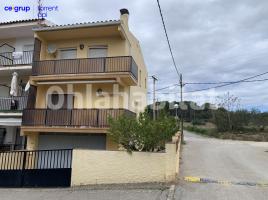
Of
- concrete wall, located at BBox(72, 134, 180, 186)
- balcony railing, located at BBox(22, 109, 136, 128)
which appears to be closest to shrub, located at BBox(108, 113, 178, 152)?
concrete wall, located at BBox(72, 134, 180, 186)

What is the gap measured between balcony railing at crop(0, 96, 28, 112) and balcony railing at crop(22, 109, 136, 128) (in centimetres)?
184

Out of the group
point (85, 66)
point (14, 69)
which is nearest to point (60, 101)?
point (85, 66)

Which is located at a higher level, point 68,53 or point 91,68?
point 68,53

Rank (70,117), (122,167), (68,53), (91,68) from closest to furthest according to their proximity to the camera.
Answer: (122,167)
(70,117)
(91,68)
(68,53)

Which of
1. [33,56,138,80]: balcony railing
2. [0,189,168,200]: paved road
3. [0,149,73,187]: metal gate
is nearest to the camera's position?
[0,189,168,200]: paved road

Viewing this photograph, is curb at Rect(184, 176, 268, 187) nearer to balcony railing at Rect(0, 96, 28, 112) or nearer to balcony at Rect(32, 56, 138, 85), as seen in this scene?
balcony at Rect(32, 56, 138, 85)

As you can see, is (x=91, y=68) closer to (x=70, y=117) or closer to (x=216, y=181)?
(x=70, y=117)

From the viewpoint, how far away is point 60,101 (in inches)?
682

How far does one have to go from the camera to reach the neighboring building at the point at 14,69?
17.4 metres

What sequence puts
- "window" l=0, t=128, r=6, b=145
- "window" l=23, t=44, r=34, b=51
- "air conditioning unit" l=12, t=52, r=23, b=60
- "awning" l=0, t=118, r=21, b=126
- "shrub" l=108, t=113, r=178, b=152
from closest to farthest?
"shrub" l=108, t=113, r=178, b=152 < "awning" l=0, t=118, r=21, b=126 < "air conditioning unit" l=12, t=52, r=23, b=60 < "window" l=0, t=128, r=6, b=145 < "window" l=23, t=44, r=34, b=51

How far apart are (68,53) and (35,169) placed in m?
8.55

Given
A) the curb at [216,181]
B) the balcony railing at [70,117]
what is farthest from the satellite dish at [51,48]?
the curb at [216,181]

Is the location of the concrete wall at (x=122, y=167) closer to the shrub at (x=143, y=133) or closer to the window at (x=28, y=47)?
the shrub at (x=143, y=133)

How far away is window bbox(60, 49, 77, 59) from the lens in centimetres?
1766
